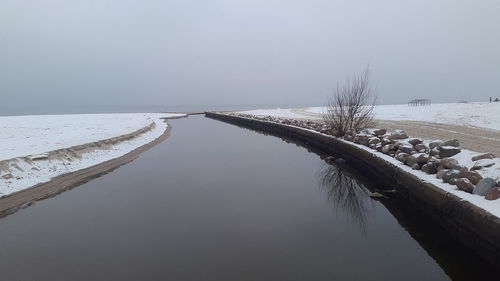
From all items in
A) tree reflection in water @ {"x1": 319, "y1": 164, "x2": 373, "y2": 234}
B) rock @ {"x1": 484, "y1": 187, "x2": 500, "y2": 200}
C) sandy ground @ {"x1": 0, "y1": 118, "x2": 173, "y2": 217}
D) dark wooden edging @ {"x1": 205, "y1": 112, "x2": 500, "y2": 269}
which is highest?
rock @ {"x1": 484, "y1": 187, "x2": 500, "y2": 200}

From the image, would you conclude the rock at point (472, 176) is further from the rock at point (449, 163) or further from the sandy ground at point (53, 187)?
the sandy ground at point (53, 187)

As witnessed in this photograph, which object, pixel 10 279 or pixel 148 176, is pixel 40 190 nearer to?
pixel 148 176

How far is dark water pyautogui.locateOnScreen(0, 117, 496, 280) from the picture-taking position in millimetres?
5242

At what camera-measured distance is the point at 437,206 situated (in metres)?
6.73

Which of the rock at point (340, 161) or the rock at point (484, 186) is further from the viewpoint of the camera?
the rock at point (340, 161)

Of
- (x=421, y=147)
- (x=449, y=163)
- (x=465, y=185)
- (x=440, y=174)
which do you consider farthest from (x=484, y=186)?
(x=421, y=147)

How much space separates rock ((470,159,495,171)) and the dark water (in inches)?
80.0

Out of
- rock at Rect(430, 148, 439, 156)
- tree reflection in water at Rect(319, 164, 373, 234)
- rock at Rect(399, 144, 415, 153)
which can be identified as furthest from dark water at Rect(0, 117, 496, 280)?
rock at Rect(430, 148, 439, 156)

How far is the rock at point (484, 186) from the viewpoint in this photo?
601 centimetres

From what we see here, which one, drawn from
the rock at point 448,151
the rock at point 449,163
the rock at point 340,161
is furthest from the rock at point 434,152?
the rock at point 340,161

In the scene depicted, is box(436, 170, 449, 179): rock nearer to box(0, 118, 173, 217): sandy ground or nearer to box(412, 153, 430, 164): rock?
box(412, 153, 430, 164): rock

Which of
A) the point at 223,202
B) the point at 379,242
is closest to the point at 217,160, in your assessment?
the point at 223,202

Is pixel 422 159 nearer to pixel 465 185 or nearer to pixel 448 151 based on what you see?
pixel 448 151

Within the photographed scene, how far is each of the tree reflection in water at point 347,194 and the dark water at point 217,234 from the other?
3cm
